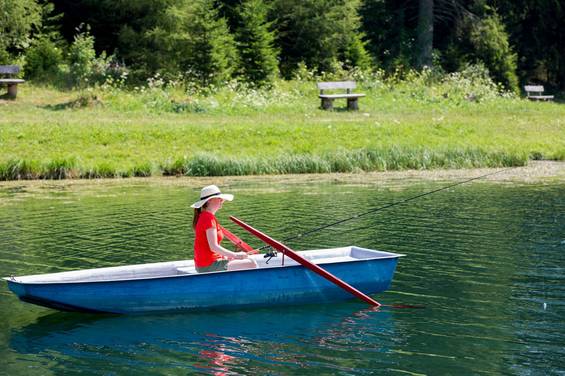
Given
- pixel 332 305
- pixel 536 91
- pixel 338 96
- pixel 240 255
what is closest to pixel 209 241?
pixel 240 255

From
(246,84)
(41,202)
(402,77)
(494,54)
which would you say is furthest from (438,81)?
(41,202)

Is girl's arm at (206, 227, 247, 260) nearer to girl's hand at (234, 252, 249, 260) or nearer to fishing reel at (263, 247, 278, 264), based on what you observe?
girl's hand at (234, 252, 249, 260)

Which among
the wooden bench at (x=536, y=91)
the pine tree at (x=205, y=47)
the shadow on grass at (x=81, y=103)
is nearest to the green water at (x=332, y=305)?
the shadow on grass at (x=81, y=103)

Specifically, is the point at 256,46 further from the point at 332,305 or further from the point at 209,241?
the point at 209,241

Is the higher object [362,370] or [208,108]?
[208,108]

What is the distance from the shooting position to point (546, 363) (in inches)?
397

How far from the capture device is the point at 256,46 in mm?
38531

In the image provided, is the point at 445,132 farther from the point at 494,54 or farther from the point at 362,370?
the point at 362,370

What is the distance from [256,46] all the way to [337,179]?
46.8 feet

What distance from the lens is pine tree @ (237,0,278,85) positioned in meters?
38.0

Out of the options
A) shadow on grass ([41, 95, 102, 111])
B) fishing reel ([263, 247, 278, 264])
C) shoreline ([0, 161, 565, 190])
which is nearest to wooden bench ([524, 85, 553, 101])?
shoreline ([0, 161, 565, 190])

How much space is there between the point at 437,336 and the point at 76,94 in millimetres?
25062

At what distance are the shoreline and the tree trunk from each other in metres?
19.3

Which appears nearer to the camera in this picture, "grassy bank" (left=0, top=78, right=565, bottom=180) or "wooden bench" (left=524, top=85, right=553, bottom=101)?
"grassy bank" (left=0, top=78, right=565, bottom=180)
